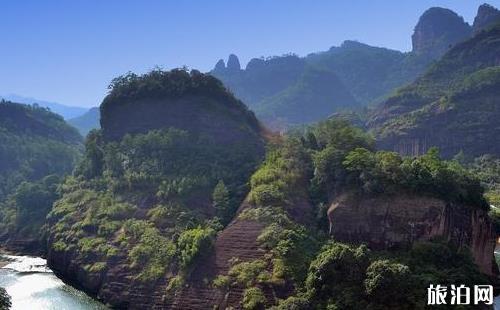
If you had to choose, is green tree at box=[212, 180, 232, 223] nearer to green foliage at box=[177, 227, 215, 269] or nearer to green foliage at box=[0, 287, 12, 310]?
green foliage at box=[177, 227, 215, 269]

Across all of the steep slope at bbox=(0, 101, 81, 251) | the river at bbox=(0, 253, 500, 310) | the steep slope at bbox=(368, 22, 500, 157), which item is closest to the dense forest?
the steep slope at bbox=(0, 101, 81, 251)

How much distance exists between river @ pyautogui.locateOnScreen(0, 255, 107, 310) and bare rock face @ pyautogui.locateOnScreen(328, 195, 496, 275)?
2656 cm

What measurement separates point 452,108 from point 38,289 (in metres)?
109

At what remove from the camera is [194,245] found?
53.9 metres

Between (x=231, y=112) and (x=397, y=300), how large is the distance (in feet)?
179

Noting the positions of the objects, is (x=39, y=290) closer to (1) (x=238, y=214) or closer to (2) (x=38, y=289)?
(2) (x=38, y=289)

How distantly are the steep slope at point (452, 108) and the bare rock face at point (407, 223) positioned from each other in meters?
81.7

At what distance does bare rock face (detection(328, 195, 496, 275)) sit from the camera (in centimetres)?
4797

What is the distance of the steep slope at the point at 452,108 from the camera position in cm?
12962

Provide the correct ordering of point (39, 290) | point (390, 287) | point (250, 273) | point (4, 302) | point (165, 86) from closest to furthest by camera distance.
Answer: point (390, 287), point (4, 302), point (250, 273), point (39, 290), point (165, 86)

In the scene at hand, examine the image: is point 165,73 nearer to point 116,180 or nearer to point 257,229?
point 116,180

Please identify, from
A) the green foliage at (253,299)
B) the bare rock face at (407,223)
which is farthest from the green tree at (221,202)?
the green foliage at (253,299)

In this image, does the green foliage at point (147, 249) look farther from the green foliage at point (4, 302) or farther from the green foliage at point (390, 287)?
the green foliage at point (390, 287)

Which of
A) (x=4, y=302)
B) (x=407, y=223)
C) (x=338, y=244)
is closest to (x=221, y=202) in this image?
(x=338, y=244)
